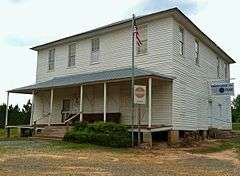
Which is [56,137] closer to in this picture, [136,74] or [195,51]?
[136,74]

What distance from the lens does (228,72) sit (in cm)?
3422

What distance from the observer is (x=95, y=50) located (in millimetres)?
26891

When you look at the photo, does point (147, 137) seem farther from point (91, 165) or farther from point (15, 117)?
point (15, 117)

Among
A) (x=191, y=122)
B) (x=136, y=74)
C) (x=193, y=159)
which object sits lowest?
(x=193, y=159)

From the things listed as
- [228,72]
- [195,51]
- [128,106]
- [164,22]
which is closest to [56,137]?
[128,106]

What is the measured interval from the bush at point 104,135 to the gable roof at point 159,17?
23.8 feet

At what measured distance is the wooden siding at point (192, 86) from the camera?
22.9 m

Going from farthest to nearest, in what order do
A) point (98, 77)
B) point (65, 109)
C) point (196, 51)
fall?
point (65, 109) → point (196, 51) → point (98, 77)

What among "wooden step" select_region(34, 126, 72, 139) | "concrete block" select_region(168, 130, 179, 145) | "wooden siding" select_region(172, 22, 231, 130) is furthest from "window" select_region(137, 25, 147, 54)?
"wooden step" select_region(34, 126, 72, 139)

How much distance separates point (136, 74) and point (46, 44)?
453 inches

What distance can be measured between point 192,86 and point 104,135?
855 cm

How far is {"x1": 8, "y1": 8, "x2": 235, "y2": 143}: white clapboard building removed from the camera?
22562 mm

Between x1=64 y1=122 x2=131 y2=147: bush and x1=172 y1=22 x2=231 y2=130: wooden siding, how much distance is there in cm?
424

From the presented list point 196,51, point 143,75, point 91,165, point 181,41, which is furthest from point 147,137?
point 196,51
